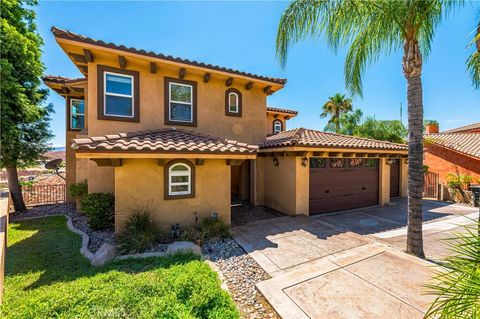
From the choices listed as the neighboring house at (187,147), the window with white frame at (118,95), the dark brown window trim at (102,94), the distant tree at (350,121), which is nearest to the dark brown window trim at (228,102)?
the neighboring house at (187,147)

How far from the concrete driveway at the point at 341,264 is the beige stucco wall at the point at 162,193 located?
144 cm

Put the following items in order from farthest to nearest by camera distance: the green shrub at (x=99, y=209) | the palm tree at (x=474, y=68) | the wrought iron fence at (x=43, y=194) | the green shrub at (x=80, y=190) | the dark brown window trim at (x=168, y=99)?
the wrought iron fence at (x=43, y=194)
the green shrub at (x=80, y=190)
the dark brown window trim at (x=168, y=99)
the green shrub at (x=99, y=209)
the palm tree at (x=474, y=68)

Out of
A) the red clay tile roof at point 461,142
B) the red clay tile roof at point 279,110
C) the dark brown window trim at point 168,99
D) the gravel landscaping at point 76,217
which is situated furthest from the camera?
the red clay tile roof at point 279,110

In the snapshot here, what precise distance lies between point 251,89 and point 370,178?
853 cm

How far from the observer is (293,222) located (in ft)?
28.9

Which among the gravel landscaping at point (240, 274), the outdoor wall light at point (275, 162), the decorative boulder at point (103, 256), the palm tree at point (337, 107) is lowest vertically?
the gravel landscaping at point (240, 274)

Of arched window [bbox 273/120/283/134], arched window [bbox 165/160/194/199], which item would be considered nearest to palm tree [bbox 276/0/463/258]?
arched window [bbox 165/160/194/199]

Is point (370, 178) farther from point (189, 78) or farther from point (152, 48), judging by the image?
point (152, 48)

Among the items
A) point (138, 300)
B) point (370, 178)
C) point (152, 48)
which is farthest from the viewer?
point (370, 178)

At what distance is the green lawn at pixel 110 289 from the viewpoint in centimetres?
341

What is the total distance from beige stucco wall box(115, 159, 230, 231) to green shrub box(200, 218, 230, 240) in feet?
1.71

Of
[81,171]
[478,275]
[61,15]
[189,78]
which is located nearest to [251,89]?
[189,78]

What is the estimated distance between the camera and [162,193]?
743cm

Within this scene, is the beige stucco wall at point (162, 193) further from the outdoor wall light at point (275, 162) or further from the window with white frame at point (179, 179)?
the outdoor wall light at point (275, 162)
